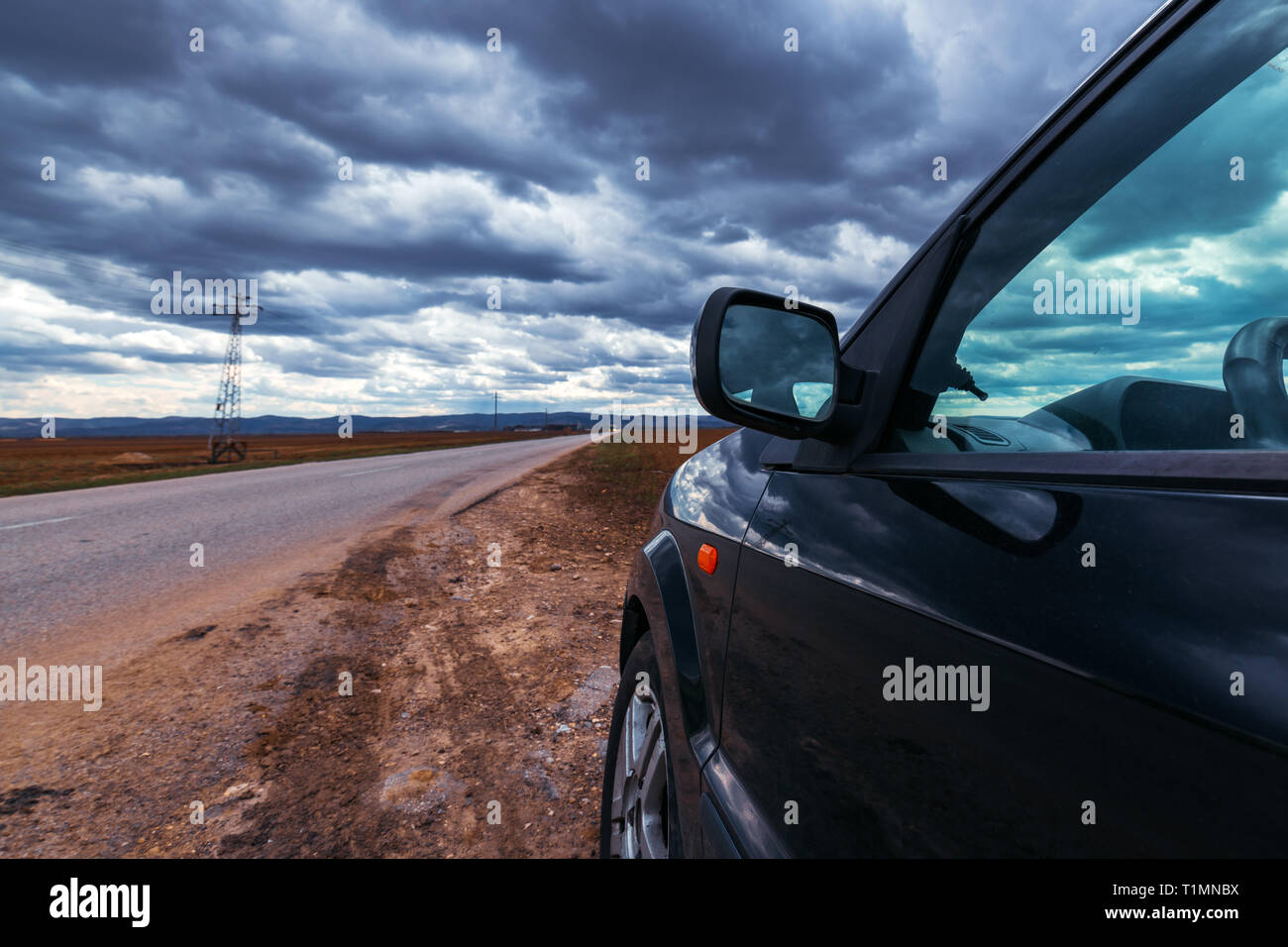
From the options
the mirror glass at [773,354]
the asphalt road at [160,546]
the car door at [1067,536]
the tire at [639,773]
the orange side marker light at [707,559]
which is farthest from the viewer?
the asphalt road at [160,546]

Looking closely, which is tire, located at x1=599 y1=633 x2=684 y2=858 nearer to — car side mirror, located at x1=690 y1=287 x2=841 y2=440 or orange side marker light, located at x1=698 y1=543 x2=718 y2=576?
orange side marker light, located at x1=698 y1=543 x2=718 y2=576

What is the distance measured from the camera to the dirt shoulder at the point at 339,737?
2559mm

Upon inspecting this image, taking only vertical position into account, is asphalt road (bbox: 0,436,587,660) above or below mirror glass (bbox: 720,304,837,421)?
below

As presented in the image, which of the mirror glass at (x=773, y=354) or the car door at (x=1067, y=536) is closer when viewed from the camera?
the car door at (x=1067, y=536)

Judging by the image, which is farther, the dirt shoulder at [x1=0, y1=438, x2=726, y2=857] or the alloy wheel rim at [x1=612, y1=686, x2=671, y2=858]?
the dirt shoulder at [x1=0, y1=438, x2=726, y2=857]

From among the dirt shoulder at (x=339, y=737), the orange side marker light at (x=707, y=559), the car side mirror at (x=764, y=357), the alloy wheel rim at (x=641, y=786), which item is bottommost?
the dirt shoulder at (x=339, y=737)

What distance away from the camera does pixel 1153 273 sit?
1.12 m

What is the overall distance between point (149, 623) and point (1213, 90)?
19.8 ft

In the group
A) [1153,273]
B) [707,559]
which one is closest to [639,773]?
[707,559]

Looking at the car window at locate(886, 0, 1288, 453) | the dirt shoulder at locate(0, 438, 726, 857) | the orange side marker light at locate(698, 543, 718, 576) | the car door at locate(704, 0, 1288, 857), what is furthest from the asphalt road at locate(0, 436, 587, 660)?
the car window at locate(886, 0, 1288, 453)

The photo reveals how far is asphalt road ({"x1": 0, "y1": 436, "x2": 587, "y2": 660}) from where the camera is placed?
4.94 meters

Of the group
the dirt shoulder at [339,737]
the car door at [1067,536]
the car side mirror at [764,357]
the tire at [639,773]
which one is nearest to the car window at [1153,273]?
the car door at [1067,536]

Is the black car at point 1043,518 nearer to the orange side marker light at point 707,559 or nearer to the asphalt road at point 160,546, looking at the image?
the orange side marker light at point 707,559
